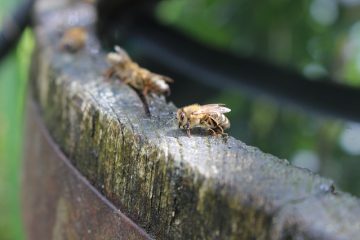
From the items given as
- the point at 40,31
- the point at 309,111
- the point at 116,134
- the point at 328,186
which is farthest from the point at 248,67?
the point at 328,186

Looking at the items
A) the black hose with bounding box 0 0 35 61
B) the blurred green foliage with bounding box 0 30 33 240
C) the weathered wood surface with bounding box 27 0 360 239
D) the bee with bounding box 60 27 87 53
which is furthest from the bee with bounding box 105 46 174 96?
the blurred green foliage with bounding box 0 30 33 240

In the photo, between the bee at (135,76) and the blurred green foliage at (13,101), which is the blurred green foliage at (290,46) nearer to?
the blurred green foliage at (13,101)

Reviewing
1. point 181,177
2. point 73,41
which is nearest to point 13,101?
point 73,41

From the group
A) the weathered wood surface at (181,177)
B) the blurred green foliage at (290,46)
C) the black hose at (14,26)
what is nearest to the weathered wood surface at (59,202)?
the weathered wood surface at (181,177)

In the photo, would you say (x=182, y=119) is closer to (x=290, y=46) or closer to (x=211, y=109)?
(x=211, y=109)

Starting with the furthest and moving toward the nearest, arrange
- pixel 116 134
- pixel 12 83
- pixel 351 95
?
1. pixel 12 83
2. pixel 351 95
3. pixel 116 134

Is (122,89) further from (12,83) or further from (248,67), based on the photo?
(12,83)
